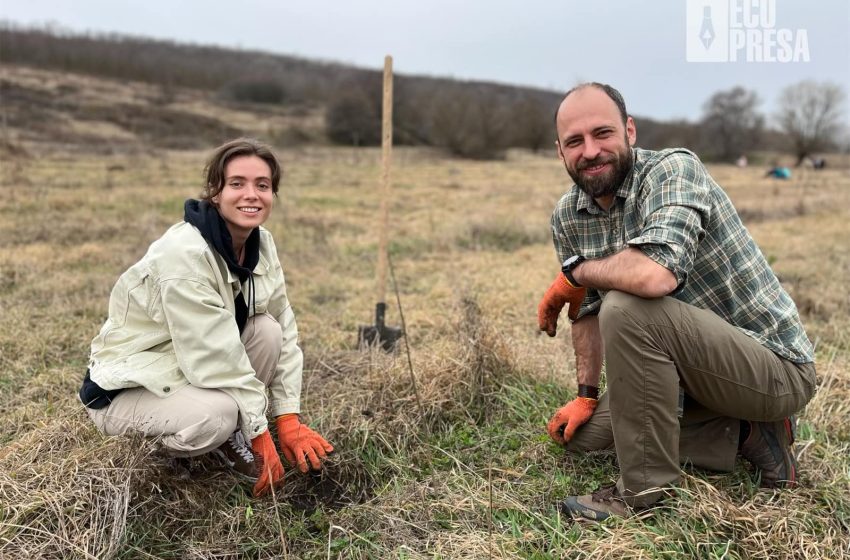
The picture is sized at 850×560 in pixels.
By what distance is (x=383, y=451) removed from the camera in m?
2.57

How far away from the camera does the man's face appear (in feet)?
6.98

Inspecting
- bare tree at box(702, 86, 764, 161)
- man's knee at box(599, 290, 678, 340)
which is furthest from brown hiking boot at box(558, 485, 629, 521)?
bare tree at box(702, 86, 764, 161)

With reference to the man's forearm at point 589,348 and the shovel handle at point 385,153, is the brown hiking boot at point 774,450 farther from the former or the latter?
the shovel handle at point 385,153

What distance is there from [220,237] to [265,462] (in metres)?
0.88

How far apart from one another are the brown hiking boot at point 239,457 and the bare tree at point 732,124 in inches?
2009

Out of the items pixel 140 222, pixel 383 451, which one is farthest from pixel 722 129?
pixel 383 451

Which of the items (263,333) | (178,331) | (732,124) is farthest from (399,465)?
(732,124)

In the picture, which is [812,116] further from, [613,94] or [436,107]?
[613,94]

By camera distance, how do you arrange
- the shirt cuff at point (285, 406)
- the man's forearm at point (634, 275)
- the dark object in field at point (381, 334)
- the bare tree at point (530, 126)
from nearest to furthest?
the man's forearm at point (634, 275)
the shirt cuff at point (285, 406)
the dark object in field at point (381, 334)
the bare tree at point (530, 126)

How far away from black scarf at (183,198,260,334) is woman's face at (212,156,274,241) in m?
0.05

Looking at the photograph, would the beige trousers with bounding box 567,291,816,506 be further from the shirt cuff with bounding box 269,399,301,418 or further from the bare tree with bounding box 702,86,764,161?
the bare tree with bounding box 702,86,764,161

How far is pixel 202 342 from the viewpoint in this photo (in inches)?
80.4

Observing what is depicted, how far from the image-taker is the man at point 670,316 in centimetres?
190

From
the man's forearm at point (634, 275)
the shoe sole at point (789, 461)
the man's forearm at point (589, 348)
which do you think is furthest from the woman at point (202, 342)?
the shoe sole at point (789, 461)
